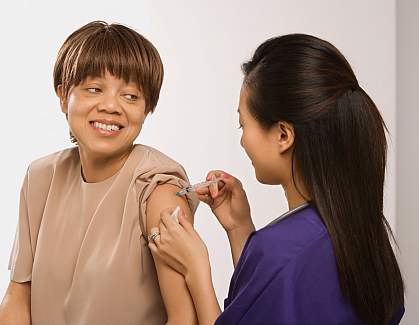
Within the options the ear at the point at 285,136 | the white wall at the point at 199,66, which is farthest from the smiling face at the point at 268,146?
the white wall at the point at 199,66

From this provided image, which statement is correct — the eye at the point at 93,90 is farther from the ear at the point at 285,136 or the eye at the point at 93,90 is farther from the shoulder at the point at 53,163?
the ear at the point at 285,136

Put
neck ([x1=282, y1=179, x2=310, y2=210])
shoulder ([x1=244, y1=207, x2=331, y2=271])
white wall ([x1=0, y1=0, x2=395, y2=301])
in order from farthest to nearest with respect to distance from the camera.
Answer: white wall ([x1=0, y1=0, x2=395, y2=301]), neck ([x1=282, y1=179, x2=310, y2=210]), shoulder ([x1=244, y1=207, x2=331, y2=271])

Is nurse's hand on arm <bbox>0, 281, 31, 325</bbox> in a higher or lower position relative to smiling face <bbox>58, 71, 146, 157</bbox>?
lower

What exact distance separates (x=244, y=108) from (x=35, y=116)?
65.2 inches

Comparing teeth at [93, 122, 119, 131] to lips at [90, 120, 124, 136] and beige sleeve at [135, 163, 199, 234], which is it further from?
beige sleeve at [135, 163, 199, 234]

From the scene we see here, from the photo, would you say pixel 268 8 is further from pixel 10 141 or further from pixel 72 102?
pixel 72 102

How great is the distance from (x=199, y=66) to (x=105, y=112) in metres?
1.29

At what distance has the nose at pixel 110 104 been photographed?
1480mm

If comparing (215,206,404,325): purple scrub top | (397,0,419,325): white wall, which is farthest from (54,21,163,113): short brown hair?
(397,0,419,325): white wall

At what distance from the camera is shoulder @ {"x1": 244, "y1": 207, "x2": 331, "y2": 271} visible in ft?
3.97

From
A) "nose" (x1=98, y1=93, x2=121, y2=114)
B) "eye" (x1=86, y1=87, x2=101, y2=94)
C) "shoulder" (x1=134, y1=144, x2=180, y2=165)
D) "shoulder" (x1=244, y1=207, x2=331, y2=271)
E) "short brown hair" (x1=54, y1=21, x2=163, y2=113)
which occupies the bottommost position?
"shoulder" (x1=244, y1=207, x2=331, y2=271)

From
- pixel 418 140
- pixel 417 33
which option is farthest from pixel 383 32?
pixel 418 140

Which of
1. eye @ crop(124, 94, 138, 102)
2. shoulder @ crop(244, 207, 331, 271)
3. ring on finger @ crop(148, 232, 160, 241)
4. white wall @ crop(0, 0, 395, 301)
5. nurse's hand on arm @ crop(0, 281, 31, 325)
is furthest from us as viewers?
white wall @ crop(0, 0, 395, 301)

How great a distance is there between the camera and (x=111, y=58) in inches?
58.2
